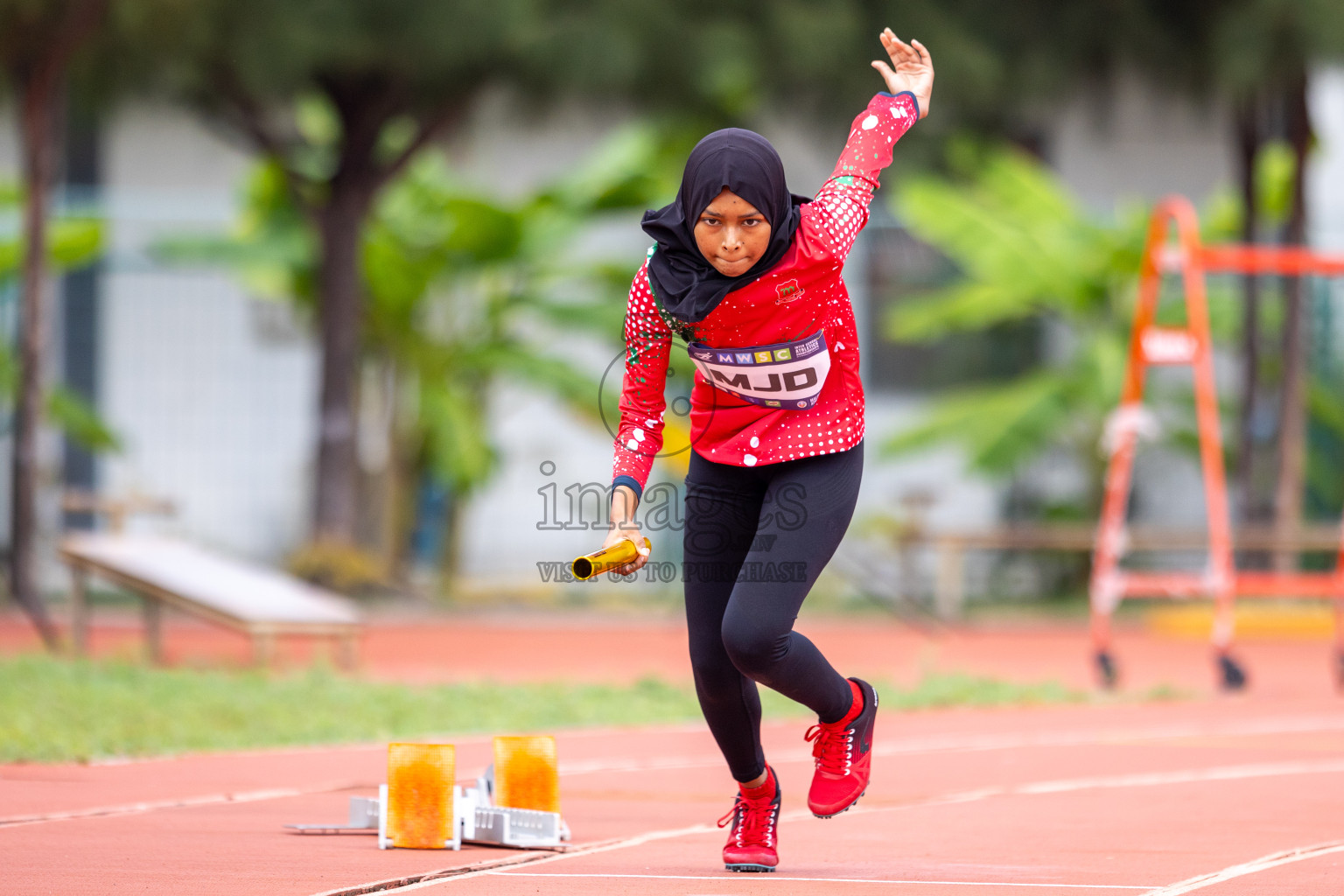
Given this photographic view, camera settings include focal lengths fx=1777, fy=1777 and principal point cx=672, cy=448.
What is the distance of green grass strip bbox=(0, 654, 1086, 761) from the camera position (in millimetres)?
6973

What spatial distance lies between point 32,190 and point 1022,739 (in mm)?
7604

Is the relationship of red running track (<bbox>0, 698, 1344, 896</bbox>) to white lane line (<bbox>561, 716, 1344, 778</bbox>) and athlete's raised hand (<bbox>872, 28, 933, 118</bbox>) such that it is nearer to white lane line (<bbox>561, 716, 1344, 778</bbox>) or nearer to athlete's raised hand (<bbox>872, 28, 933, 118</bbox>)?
white lane line (<bbox>561, 716, 1344, 778</bbox>)

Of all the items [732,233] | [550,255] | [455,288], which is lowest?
[732,233]

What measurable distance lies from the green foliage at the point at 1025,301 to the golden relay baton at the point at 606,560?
12.6 metres

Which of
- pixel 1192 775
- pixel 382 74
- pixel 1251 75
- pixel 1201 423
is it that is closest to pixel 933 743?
pixel 1192 775

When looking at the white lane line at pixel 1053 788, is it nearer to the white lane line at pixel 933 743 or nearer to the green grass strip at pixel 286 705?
the white lane line at pixel 933 743

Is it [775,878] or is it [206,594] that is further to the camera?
[206,594]

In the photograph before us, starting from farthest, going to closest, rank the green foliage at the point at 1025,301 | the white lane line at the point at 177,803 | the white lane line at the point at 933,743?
the green foliage at the point at 1025,301 → the white lane line at the point at 933,743 → the white lane line at the point at 177,803

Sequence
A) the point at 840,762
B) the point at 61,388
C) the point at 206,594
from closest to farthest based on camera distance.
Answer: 1. the point at 840,762
2. the point at 206,594
3. the point at 61,388

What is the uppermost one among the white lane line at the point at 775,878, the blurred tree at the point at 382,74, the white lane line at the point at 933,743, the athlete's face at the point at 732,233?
the blurred tree at the point at 382,74

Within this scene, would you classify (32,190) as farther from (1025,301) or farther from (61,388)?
(1025,301)

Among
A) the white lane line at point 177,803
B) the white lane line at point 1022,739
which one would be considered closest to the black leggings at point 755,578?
the white lane line at point 177,803

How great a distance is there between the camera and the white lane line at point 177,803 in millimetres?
4948

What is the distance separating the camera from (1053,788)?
20.1 ft
